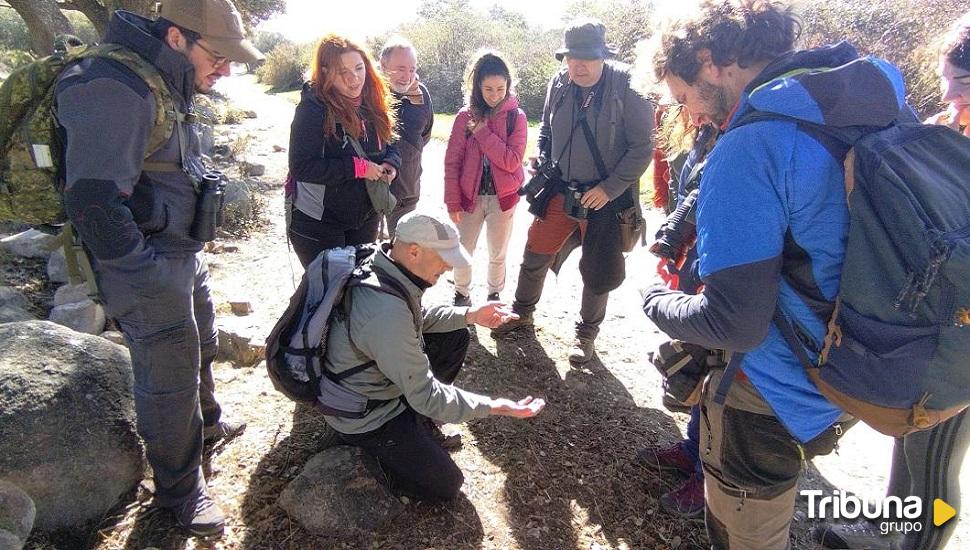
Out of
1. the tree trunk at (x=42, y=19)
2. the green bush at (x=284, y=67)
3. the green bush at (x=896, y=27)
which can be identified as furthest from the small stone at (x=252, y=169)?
the green bush at (x=284, y=67)

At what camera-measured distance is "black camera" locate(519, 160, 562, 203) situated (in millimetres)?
4055

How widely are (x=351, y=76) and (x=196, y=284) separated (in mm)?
1474

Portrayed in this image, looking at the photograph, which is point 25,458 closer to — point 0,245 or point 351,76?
point 351,76

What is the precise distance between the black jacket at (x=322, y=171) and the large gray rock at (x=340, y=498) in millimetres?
1456

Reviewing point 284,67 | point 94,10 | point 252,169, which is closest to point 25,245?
point 252,169

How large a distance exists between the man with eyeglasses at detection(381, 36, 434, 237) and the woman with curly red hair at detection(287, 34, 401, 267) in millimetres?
682

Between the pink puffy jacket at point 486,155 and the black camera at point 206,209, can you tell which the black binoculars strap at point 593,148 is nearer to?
the pink puffy jacket at point 486,155

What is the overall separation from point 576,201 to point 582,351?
1137 mm

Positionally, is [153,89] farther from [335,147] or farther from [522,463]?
[522,463]

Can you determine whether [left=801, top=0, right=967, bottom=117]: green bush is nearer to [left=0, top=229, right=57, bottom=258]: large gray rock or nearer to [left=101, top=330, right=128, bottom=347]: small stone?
[left=101, top=330, right=128, bottom=347]: small stone

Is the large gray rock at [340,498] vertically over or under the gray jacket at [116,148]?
under

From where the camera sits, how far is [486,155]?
14.5 ft

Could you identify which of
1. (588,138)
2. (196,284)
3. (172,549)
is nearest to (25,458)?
(172,549)

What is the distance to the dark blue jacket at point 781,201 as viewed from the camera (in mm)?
1549
